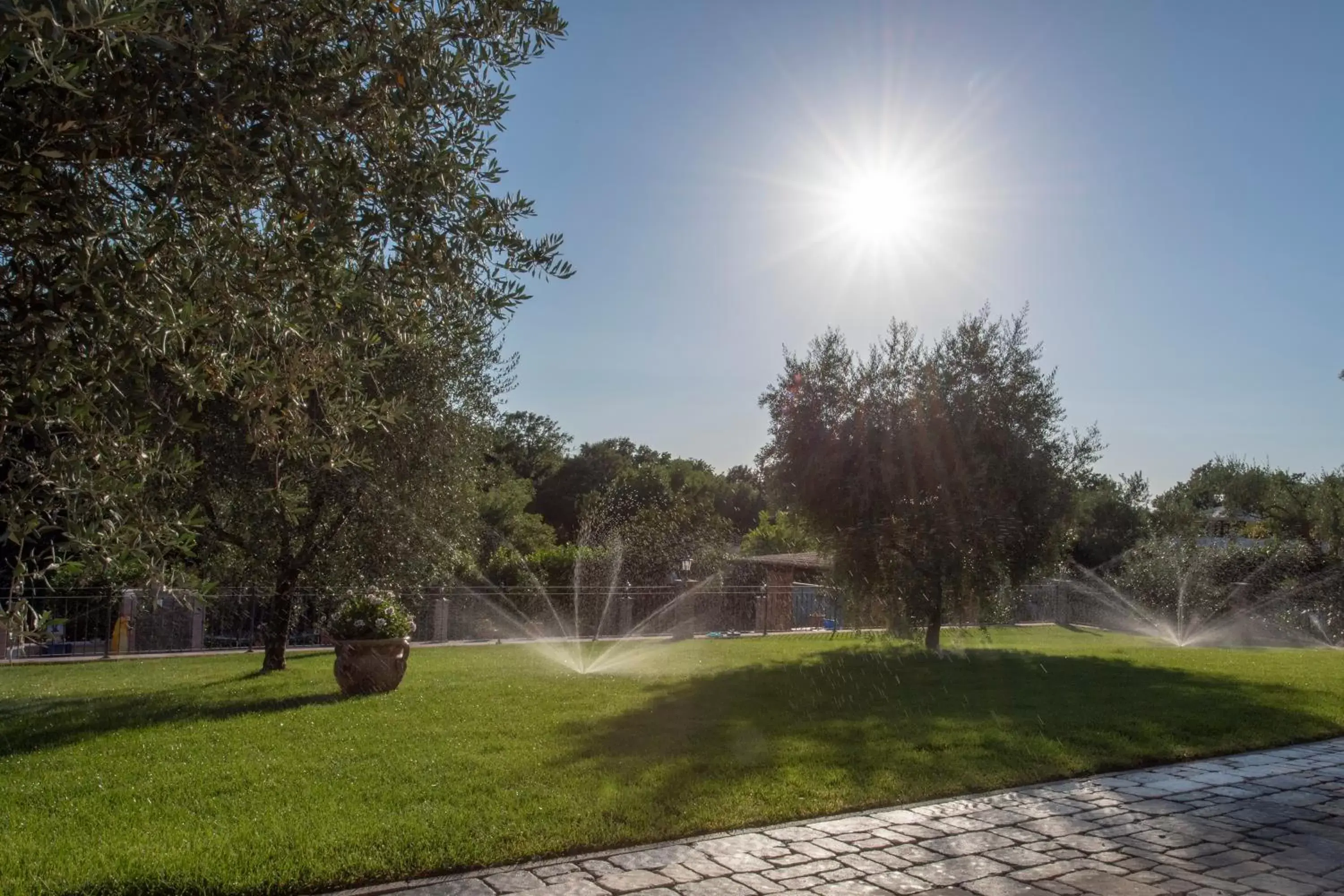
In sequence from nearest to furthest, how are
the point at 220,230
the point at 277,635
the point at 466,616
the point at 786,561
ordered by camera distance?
the point at 220,230, the point at 277,635, the point at 466,616, the point at 786,561

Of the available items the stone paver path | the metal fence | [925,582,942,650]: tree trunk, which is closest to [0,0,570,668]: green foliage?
the stone paver path

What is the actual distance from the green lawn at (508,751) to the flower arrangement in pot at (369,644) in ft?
1.40

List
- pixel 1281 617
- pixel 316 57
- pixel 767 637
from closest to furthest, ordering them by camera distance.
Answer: pixel 316 57, pixel 767 637, pixel 1281 617

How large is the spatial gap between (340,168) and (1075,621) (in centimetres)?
3549

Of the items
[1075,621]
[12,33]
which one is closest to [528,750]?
[12,33]

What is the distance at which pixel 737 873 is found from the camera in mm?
5281

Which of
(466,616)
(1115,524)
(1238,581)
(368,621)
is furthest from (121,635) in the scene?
(1115,524)

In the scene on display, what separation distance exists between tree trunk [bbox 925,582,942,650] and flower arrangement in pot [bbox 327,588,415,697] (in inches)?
371

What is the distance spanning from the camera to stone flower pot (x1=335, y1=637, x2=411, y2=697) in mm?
12250

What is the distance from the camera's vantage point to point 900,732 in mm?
9648

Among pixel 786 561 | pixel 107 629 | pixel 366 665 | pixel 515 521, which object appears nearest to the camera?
pixel 366 665

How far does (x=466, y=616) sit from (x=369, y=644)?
11.8 meters

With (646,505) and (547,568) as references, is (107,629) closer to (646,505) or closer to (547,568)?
(547,568)

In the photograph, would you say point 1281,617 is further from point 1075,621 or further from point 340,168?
point 340,168
